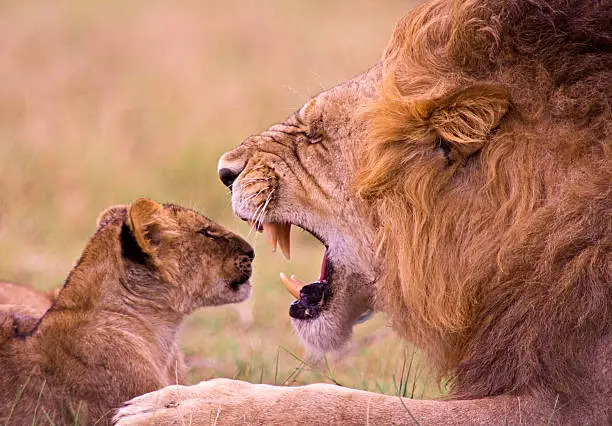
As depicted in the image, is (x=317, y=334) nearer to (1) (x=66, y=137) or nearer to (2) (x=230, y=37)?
(1) (x=66, y=137)

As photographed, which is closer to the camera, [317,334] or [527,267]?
[527,267]

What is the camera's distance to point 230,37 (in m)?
13.0

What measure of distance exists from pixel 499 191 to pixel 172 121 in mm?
7202

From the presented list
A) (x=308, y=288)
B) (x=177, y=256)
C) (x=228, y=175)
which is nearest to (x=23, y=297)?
(x=177, y=256)

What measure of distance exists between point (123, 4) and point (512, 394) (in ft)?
39.6

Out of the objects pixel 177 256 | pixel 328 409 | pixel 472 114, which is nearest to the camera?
pixel 328 409

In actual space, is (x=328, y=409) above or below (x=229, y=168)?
below

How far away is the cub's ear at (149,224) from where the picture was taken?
345cm

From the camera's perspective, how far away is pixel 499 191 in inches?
115

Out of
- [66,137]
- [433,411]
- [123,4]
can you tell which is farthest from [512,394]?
[123,4]

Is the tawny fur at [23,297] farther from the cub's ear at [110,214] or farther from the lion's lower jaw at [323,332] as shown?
the lion's lower jaw at [323,332]

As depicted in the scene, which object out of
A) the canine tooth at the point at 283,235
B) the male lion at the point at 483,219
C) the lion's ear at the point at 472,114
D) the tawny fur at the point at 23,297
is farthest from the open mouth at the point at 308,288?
the tawny fur at the point at 23,297

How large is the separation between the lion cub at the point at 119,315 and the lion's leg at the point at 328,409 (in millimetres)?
436

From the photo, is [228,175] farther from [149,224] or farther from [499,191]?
[499,191]
